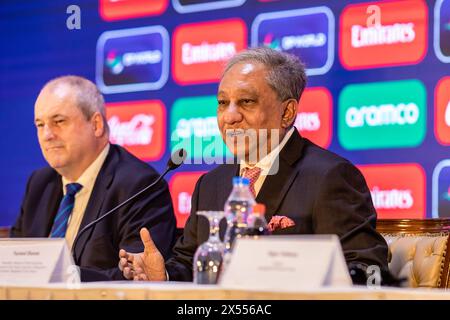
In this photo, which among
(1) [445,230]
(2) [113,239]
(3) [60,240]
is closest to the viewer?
(3) [60,240]

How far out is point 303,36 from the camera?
4438mm

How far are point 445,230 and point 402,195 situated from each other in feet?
2.81

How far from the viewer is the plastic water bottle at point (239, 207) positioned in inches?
93.3

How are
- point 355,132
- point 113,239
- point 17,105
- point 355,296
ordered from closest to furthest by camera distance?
point 355,296
point 113,239
point 355,132
point 17,105

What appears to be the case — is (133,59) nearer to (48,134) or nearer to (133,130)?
(133,130)

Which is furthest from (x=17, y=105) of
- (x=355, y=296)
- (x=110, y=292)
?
(x=355, y=296)

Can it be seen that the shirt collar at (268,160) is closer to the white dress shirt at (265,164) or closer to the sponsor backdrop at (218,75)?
the white dress shirt at (265,164)

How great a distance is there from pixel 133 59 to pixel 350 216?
2.36 meters

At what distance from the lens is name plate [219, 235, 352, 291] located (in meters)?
1.88

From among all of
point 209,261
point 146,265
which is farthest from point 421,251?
point 209,261

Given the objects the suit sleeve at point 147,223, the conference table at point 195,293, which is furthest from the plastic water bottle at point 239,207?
the suit sleeve at point 147,223

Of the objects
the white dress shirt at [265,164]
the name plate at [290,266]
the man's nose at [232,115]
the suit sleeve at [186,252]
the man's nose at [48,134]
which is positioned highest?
the man's nose at [232,115]

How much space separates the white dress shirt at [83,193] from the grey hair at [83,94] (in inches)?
7.5

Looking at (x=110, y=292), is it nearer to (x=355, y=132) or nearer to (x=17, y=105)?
(x=355, y=132)
